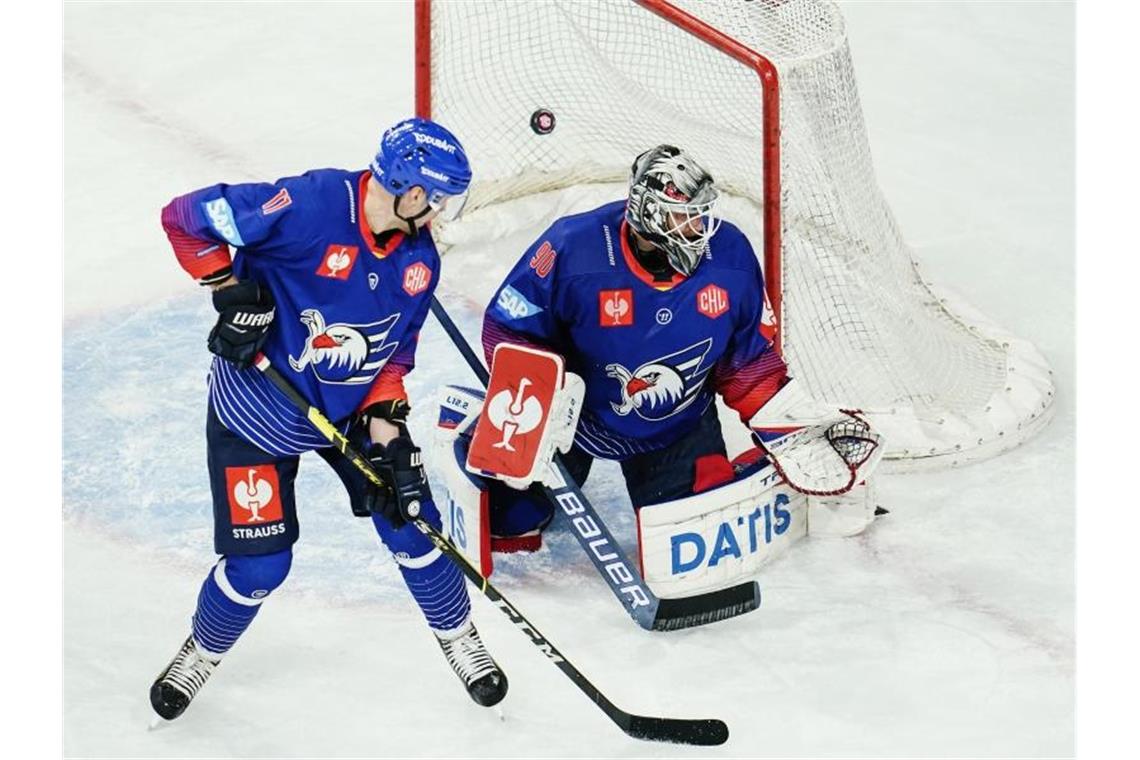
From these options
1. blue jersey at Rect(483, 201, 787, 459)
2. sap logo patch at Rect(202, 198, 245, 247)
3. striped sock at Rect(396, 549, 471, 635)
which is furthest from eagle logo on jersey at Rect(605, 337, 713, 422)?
sap logo patch at Rect(202, 198, 245, 247)

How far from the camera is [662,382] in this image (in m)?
4.74

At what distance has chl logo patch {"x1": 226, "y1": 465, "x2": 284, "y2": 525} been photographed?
165 inches

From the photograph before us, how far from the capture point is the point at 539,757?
169 inches

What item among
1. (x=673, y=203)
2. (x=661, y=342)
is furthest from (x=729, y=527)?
(x=673, y=203)

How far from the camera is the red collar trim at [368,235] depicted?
4098 millimetres

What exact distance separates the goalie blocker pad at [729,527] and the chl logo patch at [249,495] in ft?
3.10

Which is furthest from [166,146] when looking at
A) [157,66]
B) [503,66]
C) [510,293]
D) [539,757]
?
[539,757]

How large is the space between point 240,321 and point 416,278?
349mm

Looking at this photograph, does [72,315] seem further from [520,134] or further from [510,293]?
[510,293]

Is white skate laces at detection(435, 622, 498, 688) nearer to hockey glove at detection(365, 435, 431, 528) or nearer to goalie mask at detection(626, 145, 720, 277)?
hockey glove at detection(365, 435, 431, 528)

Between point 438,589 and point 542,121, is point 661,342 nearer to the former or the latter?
point 438,589

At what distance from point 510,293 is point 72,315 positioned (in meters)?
1.71

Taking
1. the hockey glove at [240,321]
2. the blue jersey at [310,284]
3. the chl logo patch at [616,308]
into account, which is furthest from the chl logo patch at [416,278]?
the chl logo patch at [616,308]

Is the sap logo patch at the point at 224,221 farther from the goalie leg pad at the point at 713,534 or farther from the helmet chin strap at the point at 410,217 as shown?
the goalie leg pad at the point at 713,534
